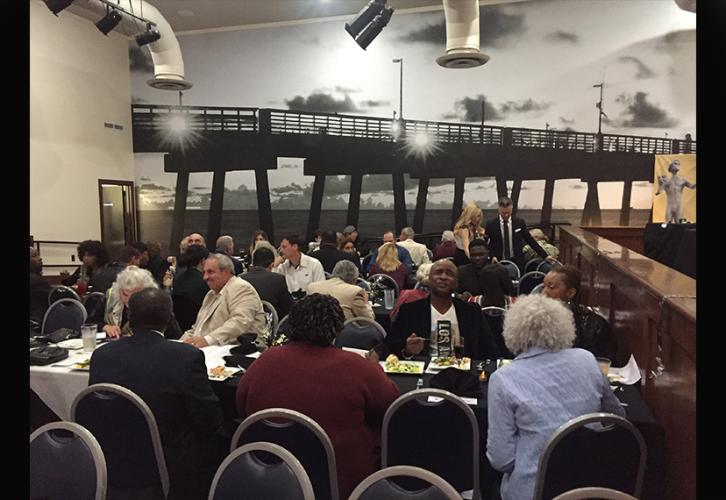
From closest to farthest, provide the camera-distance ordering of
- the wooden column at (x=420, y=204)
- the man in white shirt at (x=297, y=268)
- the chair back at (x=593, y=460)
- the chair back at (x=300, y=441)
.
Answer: the chair back at (x=593, y=460) < the chair back at (x=300, y=441) < the man in white shirt at (x=297, y=268) < the wooden column at (x=420, y=204)

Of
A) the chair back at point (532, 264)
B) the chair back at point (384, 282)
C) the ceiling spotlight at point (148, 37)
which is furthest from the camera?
the ceiling spotlight at point (148, 37)

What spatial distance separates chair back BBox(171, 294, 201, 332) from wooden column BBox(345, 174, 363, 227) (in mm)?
8065

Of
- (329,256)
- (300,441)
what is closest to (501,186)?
(329,256)

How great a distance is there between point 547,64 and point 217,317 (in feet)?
30.9

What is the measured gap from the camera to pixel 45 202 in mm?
10273

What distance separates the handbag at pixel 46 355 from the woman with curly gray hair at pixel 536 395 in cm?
280

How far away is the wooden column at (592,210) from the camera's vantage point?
11297 millimetres

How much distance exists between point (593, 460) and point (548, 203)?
10.1 m

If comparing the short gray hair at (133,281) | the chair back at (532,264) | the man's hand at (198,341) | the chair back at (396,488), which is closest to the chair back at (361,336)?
the man's hand at (198,341)

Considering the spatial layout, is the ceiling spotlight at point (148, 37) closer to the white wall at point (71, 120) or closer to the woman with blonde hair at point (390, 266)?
the white wall at point (71, 120)

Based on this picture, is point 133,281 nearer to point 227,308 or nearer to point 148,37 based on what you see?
point 227,308

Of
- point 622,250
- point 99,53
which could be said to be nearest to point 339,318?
point 622,250
